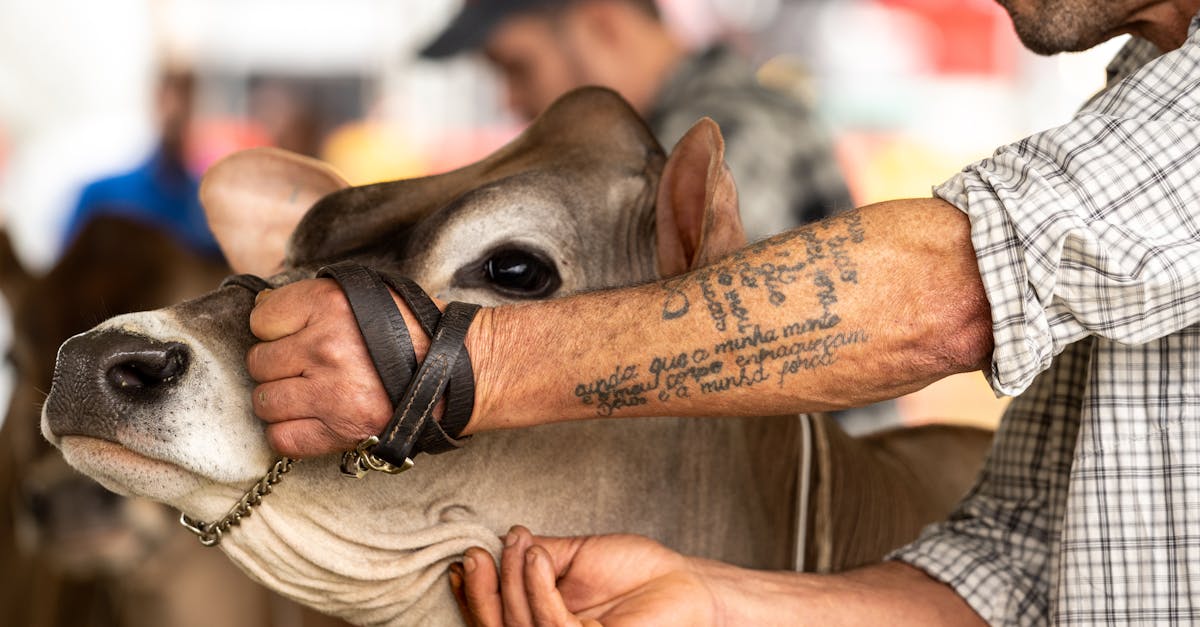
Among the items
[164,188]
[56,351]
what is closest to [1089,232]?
[56,351]

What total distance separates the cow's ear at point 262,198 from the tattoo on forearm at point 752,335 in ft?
3.23

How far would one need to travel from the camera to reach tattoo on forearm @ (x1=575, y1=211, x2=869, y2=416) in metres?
1.42

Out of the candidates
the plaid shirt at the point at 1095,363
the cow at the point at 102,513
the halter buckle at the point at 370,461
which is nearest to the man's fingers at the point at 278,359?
the halter buckle at the point at 370,461

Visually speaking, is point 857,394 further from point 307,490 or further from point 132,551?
point 132,551

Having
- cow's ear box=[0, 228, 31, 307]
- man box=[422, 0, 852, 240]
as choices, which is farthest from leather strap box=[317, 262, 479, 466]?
cow's ear box=[0, 228, 31, 307]

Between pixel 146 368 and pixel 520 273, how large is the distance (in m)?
0.54

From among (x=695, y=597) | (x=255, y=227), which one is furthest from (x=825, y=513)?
(x=255, y=227)

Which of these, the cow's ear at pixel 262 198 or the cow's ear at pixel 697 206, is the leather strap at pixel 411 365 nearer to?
the cow's ear at pixel 697 206

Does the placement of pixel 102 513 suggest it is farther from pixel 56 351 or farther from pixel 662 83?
pixel 662 83

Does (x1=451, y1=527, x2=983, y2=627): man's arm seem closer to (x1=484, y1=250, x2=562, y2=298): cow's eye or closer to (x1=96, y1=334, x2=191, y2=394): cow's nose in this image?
(x1=484, y1=250, x2=562, y2=298): cow's eye

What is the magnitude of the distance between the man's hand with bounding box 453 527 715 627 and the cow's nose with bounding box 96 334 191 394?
0.44 m

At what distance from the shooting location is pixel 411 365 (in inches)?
53.8

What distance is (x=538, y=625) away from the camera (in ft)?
5.09

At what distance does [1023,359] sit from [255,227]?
135 centimetres
